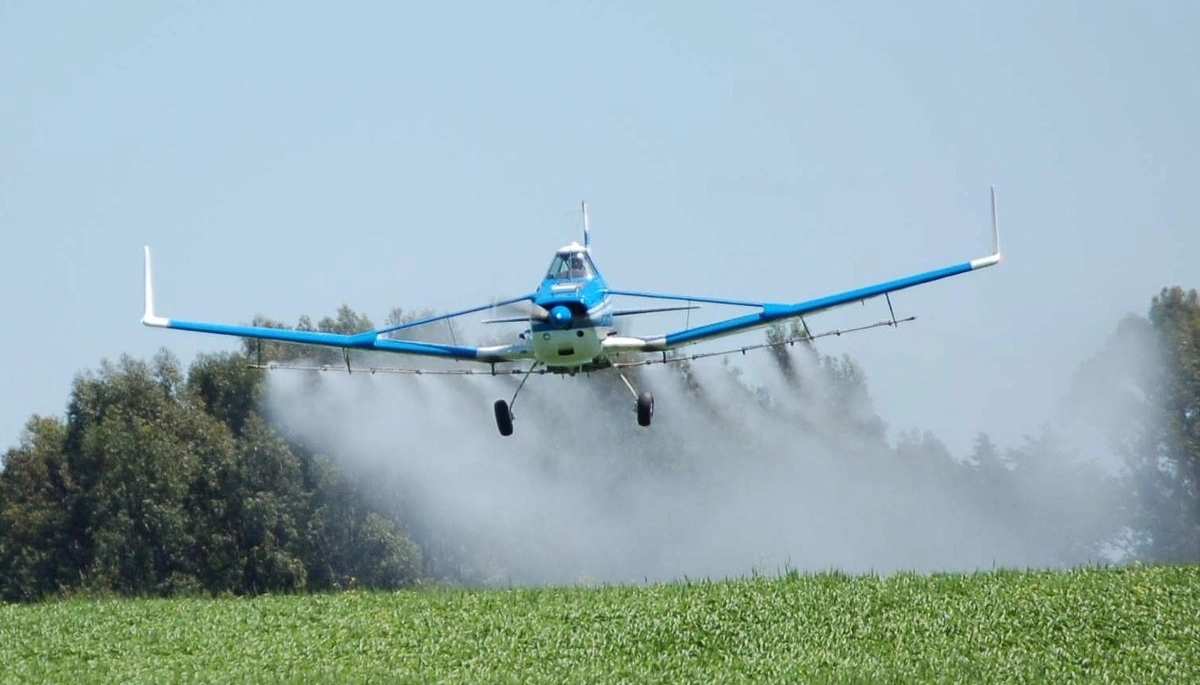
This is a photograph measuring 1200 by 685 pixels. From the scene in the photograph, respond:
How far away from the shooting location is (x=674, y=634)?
27781 mm

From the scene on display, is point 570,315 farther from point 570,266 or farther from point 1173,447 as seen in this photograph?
point 1173,447

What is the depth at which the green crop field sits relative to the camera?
2545 cm

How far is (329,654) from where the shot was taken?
27.2 metres

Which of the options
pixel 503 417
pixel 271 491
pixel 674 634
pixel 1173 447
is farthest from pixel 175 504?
pixel 674 634

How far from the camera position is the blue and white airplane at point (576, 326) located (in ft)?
107

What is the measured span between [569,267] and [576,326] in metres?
1.36

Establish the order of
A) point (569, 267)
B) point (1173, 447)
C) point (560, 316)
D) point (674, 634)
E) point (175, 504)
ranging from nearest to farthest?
1. point (674, 634)
2. point (560, 316)
3. point (569, 267)
4. point (175, 504)
5. point (1173, 447)

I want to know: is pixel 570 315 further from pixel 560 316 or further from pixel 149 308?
pixel 149 308

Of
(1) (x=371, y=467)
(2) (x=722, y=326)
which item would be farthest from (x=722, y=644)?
(1) (x=371, y=467)

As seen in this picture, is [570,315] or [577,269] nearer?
[570,315]

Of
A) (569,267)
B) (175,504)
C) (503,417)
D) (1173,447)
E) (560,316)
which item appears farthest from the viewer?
(1173,447)

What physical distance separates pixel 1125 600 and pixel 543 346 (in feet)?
33.2

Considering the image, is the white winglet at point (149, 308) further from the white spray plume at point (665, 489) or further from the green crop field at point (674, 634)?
the white spray plume at point (665, 489)

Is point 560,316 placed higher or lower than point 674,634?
higher
